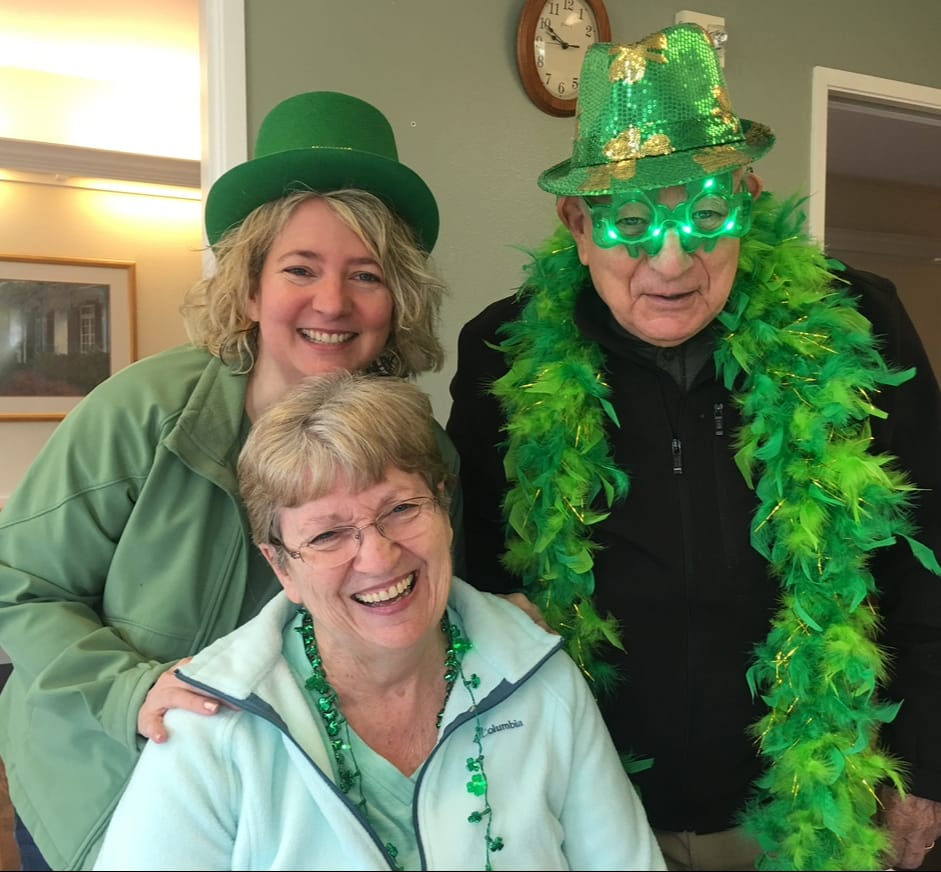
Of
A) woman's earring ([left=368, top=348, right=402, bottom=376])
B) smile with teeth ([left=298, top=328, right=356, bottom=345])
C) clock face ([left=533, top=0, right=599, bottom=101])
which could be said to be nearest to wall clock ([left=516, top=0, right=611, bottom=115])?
clock face ([left=533, top=0, right=599, bottom=101])

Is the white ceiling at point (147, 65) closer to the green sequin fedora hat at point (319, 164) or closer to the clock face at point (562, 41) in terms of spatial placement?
the clock face at point (562, 41)

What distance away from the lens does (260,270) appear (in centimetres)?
159

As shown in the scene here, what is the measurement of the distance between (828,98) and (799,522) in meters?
2.34

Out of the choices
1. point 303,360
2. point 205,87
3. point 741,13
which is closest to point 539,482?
point 303,360

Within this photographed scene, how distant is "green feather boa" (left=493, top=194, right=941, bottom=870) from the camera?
1.44 meters

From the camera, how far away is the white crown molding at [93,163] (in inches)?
190

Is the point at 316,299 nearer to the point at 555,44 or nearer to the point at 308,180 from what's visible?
the point at 308,180

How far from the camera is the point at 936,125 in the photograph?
360 cm

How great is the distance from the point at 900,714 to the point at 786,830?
0.28 meters

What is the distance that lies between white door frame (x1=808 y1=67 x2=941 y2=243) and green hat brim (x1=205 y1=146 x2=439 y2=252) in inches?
74.7

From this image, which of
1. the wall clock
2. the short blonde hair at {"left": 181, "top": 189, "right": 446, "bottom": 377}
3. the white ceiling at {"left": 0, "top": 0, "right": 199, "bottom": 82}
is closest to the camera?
the short blonde hair at {"left": 181, "top": 189, "right": 446, "bottom": 377}

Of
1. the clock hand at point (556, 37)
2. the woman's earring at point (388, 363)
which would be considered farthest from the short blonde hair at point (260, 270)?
the clock hand at point (556, 37)

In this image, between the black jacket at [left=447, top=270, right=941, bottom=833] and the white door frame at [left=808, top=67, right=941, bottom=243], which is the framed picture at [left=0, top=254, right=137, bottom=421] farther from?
the black jacket at [left=447, top=270, right=941, bottom=833]

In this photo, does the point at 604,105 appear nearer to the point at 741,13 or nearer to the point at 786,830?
the point at 786,830
